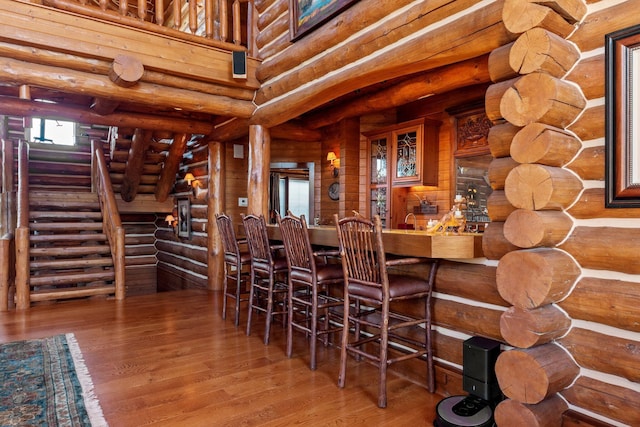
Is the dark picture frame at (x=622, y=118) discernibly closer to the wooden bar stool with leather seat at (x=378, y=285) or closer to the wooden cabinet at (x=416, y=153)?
the wooden bar stool with leather seat at (x=378, y=285)

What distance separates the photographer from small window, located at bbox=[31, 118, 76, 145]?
964 centimetres

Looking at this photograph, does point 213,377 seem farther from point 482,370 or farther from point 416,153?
point 416,153

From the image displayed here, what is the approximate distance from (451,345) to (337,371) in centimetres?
89

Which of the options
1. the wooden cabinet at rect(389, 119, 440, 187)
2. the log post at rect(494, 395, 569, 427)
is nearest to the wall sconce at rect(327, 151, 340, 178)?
the wooden cabinet at rect(389, 119, 440, 187)

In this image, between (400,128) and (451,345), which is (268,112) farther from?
(451,345)

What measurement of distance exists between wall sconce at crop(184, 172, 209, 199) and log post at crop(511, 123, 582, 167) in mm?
5845

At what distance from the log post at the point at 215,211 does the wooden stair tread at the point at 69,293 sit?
1469mm

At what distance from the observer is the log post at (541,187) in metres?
2.00

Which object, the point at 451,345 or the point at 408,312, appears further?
the point at 408,312

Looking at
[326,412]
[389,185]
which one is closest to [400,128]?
[389,185]

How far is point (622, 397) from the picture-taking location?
196 cm

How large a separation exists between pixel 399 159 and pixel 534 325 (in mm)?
4478

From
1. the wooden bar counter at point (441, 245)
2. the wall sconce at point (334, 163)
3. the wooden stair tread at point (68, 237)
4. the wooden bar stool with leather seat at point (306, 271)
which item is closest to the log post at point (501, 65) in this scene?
the wooden bar counter at point (441, 245)

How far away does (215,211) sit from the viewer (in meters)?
6.67
